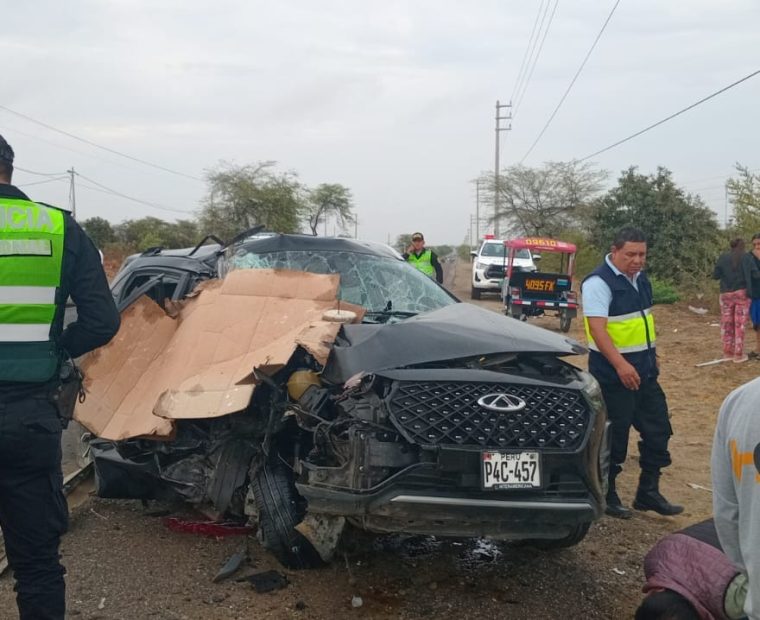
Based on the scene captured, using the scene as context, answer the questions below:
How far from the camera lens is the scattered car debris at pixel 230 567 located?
3674mm

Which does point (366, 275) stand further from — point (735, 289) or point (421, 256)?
point (735, 289)

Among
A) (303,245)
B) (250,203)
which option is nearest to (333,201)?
(250,203)

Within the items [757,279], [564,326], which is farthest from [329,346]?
[564,326]

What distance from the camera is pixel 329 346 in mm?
3701

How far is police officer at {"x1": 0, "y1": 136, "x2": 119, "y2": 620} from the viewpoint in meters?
2.73

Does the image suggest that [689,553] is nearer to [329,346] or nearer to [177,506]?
[329,346]

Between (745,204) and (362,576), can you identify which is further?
(745,204)

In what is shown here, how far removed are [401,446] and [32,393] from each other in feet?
4.75

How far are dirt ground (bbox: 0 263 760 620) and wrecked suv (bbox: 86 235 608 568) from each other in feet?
0.71

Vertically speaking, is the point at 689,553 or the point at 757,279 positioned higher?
the point at 757,279

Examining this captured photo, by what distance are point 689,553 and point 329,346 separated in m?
1.81

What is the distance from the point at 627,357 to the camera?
464cm

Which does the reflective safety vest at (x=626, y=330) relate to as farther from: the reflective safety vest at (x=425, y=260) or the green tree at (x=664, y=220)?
the green tree at (x=664, y=220)

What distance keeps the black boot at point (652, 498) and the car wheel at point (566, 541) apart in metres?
1.05
